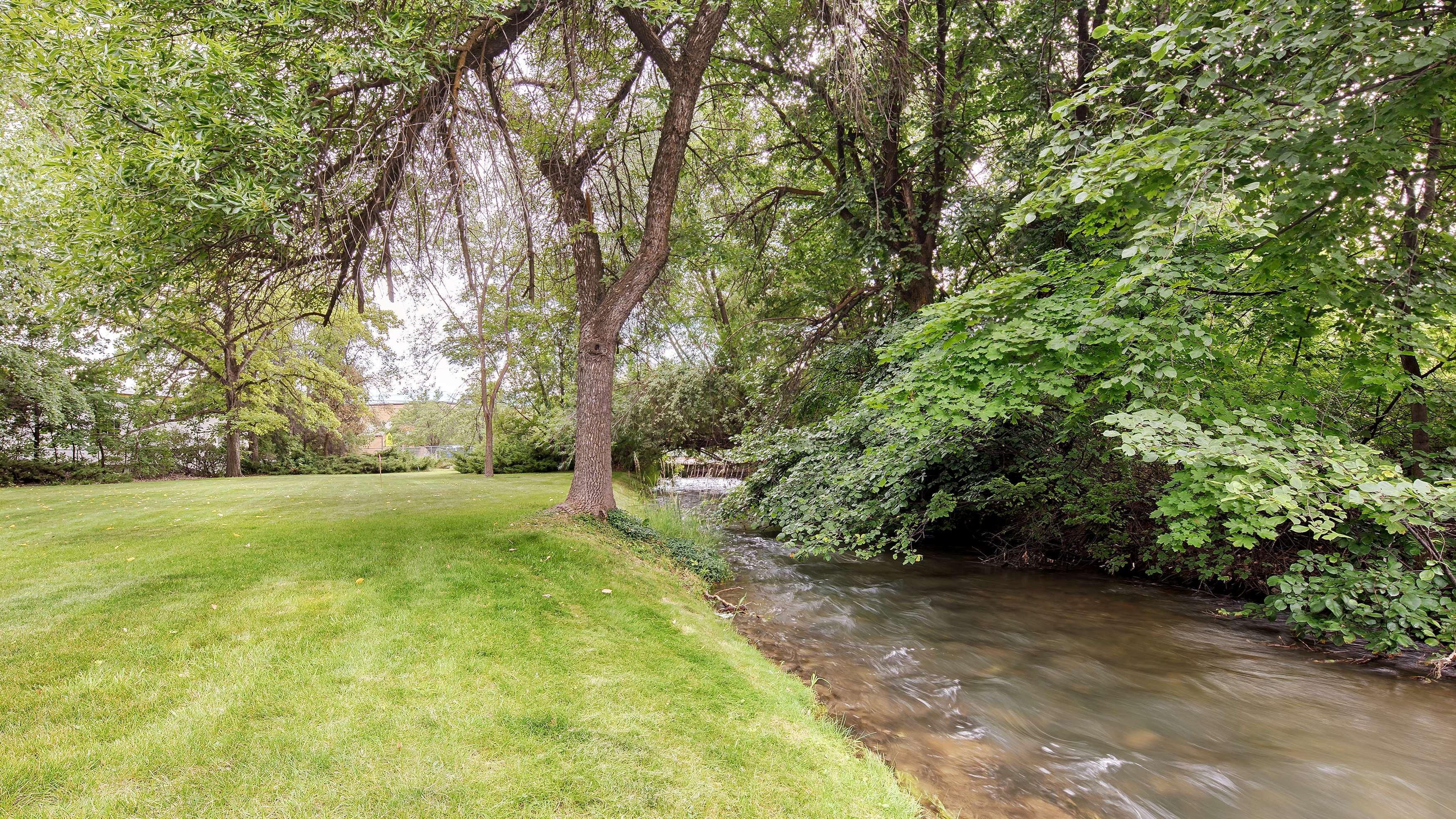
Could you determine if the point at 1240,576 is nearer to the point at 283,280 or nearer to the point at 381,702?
the point at 381,702

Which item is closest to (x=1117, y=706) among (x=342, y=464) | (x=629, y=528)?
(x=629, y=528)

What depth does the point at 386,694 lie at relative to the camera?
314 cm

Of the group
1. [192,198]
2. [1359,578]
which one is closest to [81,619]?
[192,198]

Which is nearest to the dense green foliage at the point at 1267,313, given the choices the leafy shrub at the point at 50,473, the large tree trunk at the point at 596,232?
the large tree trunk at the point at 596,232

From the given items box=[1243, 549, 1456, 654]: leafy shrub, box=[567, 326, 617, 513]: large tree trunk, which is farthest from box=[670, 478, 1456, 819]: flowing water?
box=[567, 326, 617, 513]: large tree trunk

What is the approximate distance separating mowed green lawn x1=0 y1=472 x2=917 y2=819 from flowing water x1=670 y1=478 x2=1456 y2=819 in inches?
31.8

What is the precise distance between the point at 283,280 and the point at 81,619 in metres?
3.99

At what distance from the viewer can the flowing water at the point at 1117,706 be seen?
3.45m

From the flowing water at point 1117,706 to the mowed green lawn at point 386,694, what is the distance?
2.65 ft

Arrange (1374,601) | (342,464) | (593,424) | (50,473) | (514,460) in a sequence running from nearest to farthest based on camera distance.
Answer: (1374,601)
(593,424)
(50,473)
(514,460)
(342,464)

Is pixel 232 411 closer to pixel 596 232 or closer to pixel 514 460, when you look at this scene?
pixel 514 460

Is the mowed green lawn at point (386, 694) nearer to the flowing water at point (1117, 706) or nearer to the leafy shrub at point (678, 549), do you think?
the flowing water at point (1117, 706)

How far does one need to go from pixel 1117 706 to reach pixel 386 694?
5395mm

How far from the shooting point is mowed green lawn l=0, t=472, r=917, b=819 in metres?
2.41
